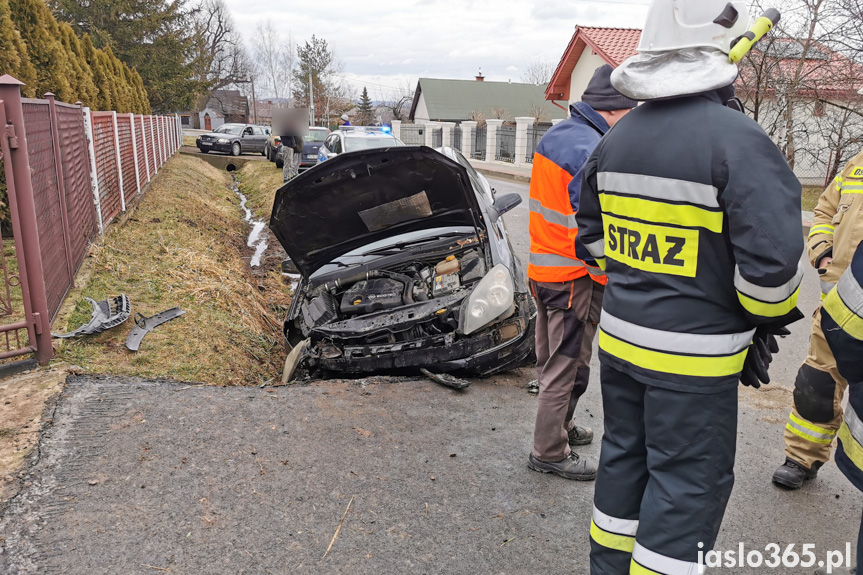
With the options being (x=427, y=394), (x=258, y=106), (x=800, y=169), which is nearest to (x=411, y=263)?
(x=427, y=394)

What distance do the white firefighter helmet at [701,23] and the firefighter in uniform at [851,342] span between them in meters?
0.74

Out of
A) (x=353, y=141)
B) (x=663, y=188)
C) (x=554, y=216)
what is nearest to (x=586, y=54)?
(x=353, y=141)

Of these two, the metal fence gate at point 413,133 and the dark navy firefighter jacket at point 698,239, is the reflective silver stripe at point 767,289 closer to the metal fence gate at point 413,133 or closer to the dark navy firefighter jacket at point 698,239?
the dark navy firefighter jacket at point 698,239

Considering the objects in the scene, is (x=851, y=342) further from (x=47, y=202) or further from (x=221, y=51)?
(x=221, y=51)

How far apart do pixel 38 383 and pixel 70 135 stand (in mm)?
3506

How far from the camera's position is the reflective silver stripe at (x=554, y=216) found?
287 centimetres

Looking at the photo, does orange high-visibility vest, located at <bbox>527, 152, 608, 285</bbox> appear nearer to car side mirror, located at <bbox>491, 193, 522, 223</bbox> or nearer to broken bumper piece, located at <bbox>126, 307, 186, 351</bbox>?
car side mirror, located at <bbox>491, 193, 522, 223</bbox>

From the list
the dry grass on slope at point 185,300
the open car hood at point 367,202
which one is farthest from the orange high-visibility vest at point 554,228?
the dry grass on slope at point 185,300

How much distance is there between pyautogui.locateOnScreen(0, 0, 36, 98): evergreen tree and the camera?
6.85 m

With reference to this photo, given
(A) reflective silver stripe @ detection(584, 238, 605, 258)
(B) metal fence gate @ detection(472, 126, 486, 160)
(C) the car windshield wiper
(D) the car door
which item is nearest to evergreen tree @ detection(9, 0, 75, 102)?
(C) the car windshield wiper

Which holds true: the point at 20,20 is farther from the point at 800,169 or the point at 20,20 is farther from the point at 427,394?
the point at 800,169

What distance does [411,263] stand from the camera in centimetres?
472

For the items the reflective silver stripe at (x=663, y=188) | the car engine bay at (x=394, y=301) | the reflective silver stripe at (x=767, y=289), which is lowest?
the car engine bay at (x=394, y=301)

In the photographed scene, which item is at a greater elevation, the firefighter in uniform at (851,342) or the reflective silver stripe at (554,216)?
the reflective silver stripe at (554,216)
